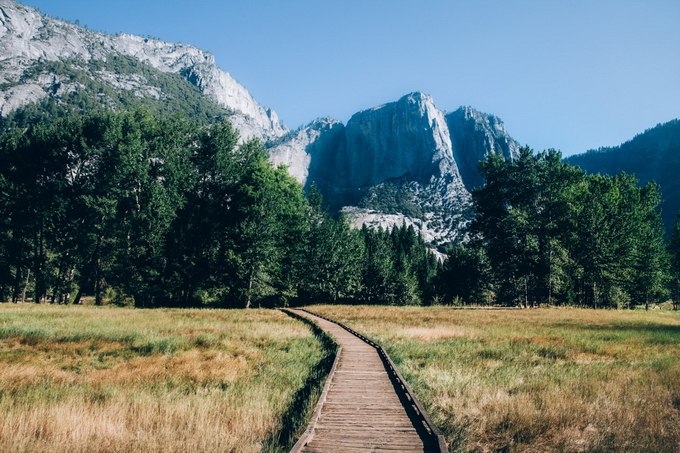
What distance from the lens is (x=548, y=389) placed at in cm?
1153

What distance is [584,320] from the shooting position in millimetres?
33281

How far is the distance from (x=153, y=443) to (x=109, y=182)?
4520cm

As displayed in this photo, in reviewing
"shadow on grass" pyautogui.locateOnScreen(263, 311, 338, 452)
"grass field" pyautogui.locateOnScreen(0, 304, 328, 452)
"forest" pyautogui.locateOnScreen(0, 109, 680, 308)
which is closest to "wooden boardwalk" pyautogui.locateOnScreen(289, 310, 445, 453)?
"shadow on grass" pyautogui.locateOnScreen(263, 311, 338, 452)

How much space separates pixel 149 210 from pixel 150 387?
36379 millimetres

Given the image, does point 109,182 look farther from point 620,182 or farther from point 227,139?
point 620,182

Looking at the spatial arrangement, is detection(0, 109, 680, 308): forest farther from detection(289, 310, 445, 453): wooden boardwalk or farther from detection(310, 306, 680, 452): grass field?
detection(289, 310, 445, 453): wooden boardwalk

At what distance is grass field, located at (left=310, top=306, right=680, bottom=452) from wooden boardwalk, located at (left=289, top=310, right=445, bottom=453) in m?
0.69

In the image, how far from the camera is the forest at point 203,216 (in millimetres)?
45719

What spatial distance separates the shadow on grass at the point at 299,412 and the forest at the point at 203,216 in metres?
32.1

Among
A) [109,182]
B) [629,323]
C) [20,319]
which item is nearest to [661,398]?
[629,323]

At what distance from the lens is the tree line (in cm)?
4538

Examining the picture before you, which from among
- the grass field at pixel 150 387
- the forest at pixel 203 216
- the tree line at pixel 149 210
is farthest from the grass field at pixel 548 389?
the tree line at pixel 149 210

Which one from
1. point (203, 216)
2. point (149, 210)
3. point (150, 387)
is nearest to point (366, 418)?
point (150, 387)

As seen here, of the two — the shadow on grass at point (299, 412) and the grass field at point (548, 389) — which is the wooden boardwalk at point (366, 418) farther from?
the grass field at point (548, 389)
